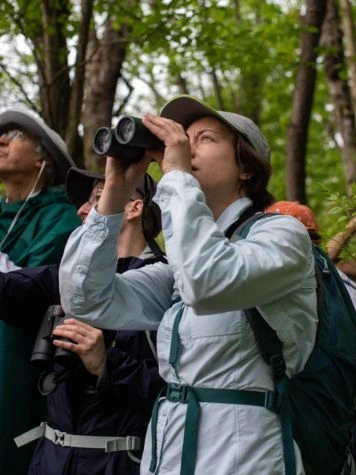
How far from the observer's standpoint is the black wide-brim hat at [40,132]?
13.7 feet

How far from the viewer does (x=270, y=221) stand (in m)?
2.27

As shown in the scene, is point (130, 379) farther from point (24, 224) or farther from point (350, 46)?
point (350, 46)

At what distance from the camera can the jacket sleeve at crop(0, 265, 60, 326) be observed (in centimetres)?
326

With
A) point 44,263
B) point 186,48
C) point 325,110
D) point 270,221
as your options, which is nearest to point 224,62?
point 186,48

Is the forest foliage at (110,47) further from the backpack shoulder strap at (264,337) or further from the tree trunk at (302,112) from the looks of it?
the backpack shoulder strap at (264,337)

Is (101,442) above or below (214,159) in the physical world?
below

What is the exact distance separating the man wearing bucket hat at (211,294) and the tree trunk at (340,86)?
19.7 ft

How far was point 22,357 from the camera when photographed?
3.62m

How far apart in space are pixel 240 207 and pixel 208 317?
16.6 inches

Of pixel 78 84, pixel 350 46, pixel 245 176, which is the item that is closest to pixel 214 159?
pixel 245 176

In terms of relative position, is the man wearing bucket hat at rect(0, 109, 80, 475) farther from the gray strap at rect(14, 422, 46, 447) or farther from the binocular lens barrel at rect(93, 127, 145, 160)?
the binocular lens barrel at rect(93, 127, 145, 160)

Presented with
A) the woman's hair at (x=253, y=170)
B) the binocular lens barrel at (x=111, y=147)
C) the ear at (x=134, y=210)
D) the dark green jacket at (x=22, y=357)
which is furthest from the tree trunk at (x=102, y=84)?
the binocular lens barrel at (x=111, y=147)

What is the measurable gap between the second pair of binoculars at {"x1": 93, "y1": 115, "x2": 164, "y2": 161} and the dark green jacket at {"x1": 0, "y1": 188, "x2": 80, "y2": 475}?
1.26 m

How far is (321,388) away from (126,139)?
0.92 metres
